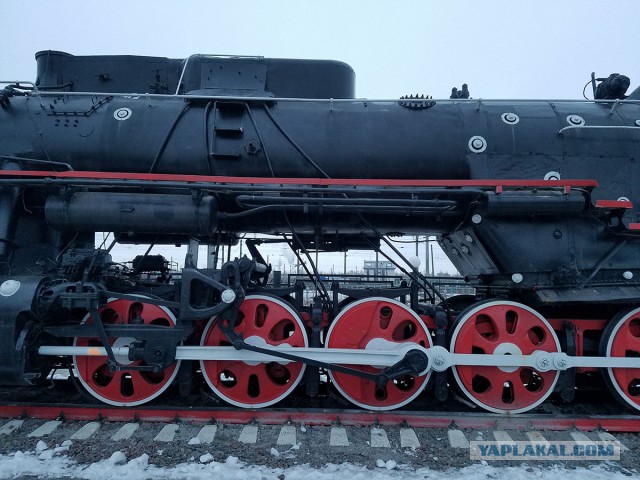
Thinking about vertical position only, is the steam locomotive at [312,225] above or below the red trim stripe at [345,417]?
above

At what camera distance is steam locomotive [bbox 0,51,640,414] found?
4480 mm

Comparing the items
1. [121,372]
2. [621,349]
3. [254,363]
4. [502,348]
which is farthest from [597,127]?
[121,372]

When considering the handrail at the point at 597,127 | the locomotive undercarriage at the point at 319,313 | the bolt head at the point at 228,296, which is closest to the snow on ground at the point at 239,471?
the locomotive undercarriage at the point at 319,313

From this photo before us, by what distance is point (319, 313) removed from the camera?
481cm

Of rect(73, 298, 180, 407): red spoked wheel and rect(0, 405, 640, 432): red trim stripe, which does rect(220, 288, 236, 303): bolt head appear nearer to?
rect(73, 298, 180, 407): red spoked wheel

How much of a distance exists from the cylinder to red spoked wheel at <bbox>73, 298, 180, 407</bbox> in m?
0.96

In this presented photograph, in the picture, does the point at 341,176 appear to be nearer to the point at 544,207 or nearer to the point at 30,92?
the point at 544,207

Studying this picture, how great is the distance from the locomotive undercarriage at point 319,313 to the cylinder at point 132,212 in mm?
16

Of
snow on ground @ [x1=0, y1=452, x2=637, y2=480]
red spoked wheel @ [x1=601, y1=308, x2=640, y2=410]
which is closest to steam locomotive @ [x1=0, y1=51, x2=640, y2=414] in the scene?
red spoked wheel @ [x1=601, y1=308, x2=640, y2=410]

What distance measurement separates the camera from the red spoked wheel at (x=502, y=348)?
4660 millimetres

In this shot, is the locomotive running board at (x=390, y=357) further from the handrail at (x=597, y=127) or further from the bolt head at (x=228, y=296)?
the handrail at (x=597, y=127)

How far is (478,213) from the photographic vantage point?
4727 mm

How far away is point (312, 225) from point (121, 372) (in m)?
2.95

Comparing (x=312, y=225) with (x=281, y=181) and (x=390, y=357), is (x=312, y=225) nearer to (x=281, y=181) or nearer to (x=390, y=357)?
(x=281, y=181)
